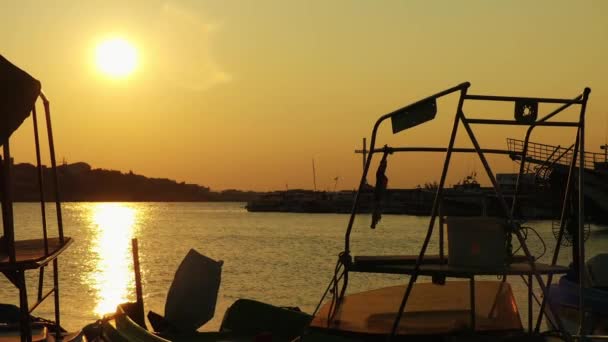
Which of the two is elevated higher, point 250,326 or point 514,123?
point 514,123

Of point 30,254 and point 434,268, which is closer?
point 30,254

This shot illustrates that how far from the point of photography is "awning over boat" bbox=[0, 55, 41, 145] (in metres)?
9.10

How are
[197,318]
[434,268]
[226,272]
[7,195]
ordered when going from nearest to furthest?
1. [7,195]
2. [434,268]
3. [197,318]
4. [226,272]

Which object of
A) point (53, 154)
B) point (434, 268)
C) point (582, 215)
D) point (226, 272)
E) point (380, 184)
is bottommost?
point (226, 272)

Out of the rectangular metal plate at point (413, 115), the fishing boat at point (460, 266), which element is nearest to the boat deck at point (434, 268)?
the fishing boat at point (460, 266)

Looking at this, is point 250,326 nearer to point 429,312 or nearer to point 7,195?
point 429,312

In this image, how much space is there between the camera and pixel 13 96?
9.16 metres

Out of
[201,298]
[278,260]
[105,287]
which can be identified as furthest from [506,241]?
[278,260]

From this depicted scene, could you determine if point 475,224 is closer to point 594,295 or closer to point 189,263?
point 594,295

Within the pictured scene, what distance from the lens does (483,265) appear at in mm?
10406

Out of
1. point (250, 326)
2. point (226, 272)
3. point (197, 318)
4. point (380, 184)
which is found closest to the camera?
point (380, 184)

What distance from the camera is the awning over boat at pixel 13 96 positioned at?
358 inches

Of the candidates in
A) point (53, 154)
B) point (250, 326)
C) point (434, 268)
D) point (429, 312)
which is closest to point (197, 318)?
point (250, 326)

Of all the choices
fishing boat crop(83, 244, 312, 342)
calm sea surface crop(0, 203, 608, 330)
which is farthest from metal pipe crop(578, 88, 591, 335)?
calm sea surface crop(0, 203, 608, 330)
